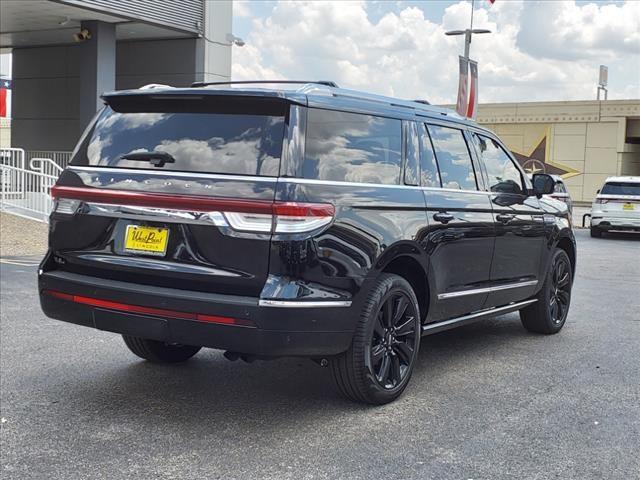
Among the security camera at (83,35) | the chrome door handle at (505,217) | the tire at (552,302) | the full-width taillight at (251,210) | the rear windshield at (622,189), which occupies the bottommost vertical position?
the tire at (552,302)

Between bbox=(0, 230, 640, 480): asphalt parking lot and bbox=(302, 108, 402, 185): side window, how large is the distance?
142 centimetres

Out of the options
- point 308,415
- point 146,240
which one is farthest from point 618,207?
point 146,240

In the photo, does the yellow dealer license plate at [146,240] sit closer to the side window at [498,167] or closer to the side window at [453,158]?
the side window at [453,158]

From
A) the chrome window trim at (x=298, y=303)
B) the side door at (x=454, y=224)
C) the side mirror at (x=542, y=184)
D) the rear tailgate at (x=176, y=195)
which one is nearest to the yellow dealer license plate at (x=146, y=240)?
the rear tailgate at (x=176, y=195)

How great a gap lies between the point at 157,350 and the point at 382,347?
178cm

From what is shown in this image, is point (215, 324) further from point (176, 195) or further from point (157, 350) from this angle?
point (157, 350)

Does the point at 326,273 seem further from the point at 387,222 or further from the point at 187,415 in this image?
the point at 187,415

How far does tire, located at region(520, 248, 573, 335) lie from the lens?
23.3 ft

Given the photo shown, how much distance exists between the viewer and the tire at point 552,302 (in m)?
7.11

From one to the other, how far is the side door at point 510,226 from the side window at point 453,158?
0.76ft

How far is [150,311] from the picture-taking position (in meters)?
4.31

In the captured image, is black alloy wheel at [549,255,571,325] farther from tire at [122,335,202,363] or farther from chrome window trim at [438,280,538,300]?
tire at [122,335,202,363]

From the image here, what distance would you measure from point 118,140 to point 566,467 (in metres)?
3.05

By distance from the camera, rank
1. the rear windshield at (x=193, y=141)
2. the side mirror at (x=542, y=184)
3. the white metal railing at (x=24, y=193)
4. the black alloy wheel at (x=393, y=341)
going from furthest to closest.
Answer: the white metal railing at (x=24, y=193) < the side mirror at (x=542, y=184) < the black alloy wheel at (x=393, y=341) < the rear windshield at (x=193, y=141)
